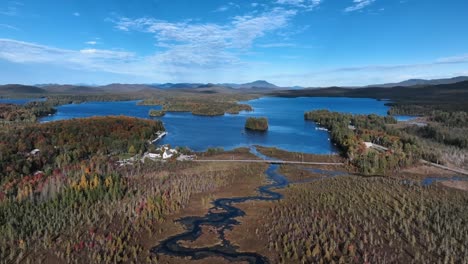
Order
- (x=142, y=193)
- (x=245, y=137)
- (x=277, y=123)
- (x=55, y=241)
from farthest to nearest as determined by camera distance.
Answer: (x=277, y=123) < (x=245, y=137) < (x=142, y=193) < (x=55, y=241)

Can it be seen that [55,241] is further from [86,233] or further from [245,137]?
[245,137]

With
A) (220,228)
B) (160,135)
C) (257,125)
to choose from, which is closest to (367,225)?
(220,228)

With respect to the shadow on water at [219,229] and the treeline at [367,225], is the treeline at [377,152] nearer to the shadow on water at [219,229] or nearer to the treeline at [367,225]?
the treeline at [367,225]

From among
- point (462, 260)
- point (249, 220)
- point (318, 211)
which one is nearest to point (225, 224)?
point (249, 220)

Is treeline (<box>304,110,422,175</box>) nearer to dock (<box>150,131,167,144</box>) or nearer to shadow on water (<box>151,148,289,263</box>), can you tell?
shadow on water (<box>151,148,289,263</box>)

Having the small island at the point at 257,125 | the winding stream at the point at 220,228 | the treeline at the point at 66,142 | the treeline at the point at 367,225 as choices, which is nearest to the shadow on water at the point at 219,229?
the winding stream at the point at 220,228
